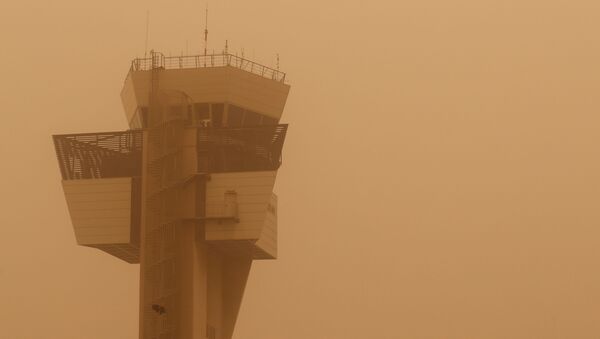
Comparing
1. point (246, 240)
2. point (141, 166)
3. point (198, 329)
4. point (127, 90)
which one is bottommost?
point (198, 329)

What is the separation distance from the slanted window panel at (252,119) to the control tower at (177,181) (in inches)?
17.2

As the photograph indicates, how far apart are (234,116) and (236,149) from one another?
2.66m

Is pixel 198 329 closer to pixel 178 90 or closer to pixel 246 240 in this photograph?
pixel 246 240

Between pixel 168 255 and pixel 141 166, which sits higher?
pixel 141 166

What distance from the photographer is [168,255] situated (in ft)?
224

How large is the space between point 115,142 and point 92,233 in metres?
5.28

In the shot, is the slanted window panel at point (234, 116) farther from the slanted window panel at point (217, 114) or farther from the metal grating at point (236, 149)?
the metal grating at point (236, 149)

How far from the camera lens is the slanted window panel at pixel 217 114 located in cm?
7081

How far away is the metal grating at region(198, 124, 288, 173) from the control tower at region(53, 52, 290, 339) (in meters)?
0.06

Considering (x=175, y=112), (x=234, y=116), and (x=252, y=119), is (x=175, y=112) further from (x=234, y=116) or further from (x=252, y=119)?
(x=252, y=119)

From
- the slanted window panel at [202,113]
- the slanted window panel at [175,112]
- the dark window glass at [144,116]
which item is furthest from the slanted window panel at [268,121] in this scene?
the dark window glass at [144,116]

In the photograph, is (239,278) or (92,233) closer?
(92,233)

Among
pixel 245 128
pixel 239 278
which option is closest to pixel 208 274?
pixel 239 278

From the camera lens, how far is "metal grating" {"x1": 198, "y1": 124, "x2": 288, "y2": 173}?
229 ft
